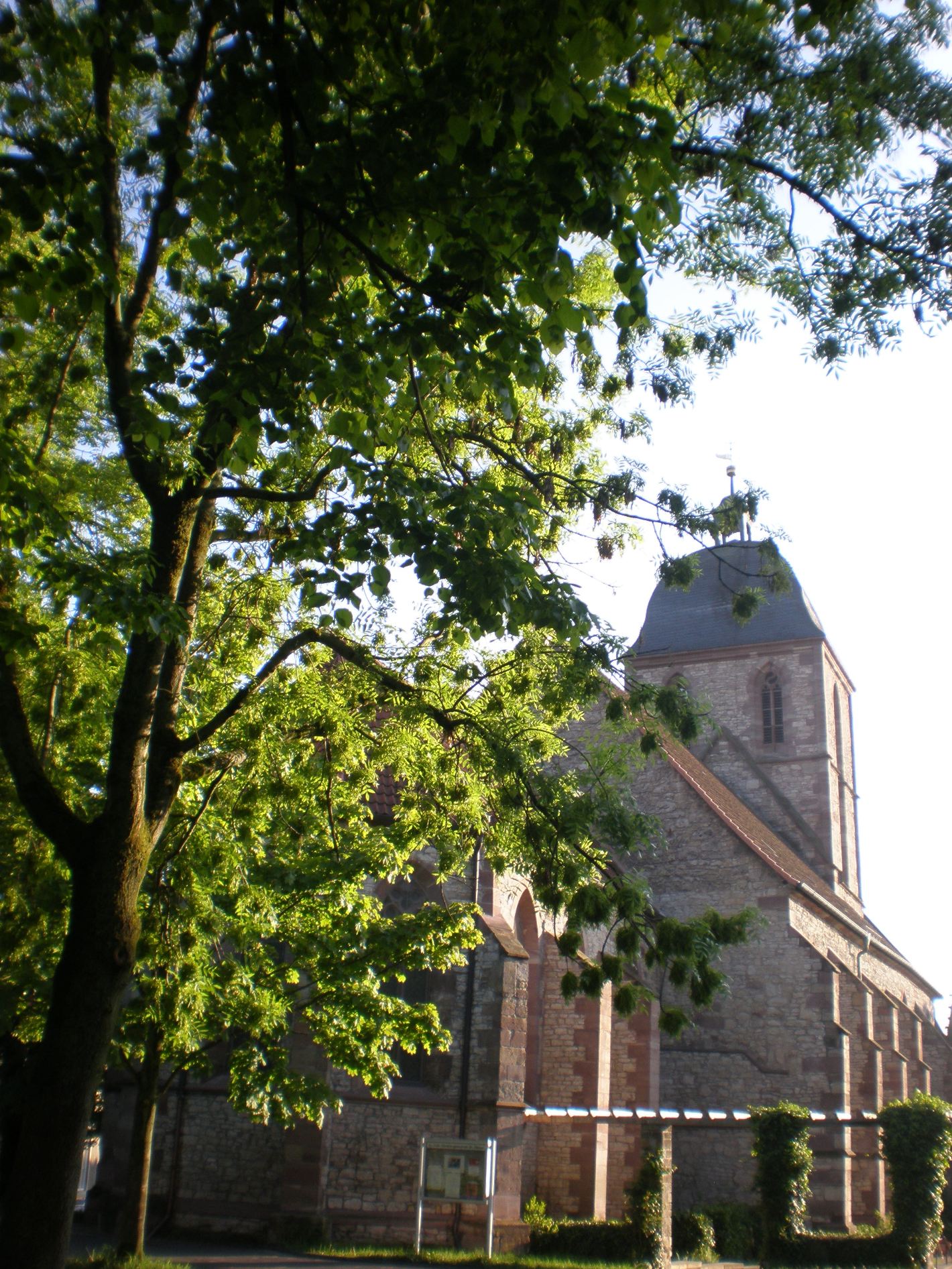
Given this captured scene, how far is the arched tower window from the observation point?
107 ft

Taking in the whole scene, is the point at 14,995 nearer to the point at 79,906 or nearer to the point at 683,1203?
the point at 79,906

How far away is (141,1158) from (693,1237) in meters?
9.06

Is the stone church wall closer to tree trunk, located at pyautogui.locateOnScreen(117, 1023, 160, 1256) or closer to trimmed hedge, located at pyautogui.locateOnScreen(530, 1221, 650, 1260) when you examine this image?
trimmed hedge, located at pyautogui.locateOnScreen(530, 1221, 650, 1260)

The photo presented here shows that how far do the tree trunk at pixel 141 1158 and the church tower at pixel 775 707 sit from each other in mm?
19684

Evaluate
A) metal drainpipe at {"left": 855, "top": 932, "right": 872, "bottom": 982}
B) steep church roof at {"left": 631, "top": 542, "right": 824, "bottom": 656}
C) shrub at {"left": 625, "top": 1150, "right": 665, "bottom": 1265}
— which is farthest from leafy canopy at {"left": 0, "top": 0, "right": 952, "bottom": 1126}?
steep church roof at {"left": 631, "top": 542, "right": 824, "bottom": 656}

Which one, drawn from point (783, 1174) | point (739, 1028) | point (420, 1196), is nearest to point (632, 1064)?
point (739, 1028)

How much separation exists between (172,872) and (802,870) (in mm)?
A: 21235

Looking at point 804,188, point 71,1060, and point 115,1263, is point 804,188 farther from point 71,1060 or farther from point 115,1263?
point 115,1263

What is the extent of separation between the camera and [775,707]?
33.1 metres

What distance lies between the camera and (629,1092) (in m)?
20.1

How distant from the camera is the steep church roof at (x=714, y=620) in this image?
33500 millimetres

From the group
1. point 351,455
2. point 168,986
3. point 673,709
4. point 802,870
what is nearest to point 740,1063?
point 802,870

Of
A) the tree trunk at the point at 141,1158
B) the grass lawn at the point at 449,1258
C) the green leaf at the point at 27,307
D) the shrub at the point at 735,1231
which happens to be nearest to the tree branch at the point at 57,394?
the green leaf at the point at 27,307

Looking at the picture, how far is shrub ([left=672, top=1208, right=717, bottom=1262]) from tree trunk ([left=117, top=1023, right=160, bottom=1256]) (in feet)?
27.9
